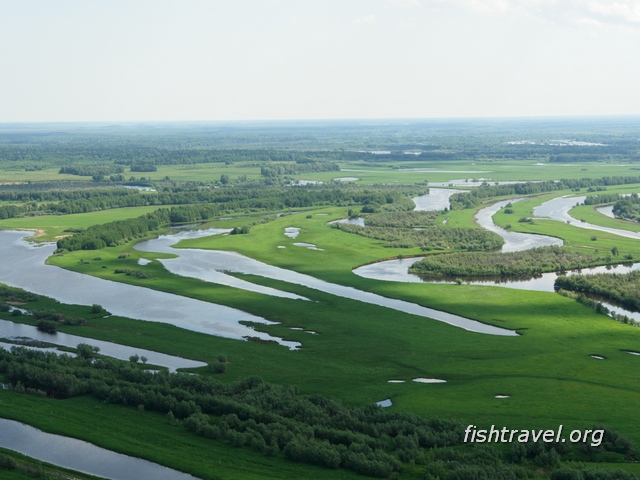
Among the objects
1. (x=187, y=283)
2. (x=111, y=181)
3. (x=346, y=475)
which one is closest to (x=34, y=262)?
(x=187, y=283)

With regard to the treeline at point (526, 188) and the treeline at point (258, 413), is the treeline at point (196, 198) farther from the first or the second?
the treeline at point (258, 413)

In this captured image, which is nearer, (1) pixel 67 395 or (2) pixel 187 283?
(1) pixel 67 395

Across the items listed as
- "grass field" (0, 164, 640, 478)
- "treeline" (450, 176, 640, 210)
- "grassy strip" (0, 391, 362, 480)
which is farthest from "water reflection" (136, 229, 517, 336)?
"treeline" (450, 176, 640, 210)

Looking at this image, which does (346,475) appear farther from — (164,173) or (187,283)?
(164,173)

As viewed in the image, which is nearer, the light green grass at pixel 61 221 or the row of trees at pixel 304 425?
the row of trees at pixel 304 425

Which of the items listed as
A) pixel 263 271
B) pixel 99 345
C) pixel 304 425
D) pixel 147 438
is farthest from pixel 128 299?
pixel 304 425

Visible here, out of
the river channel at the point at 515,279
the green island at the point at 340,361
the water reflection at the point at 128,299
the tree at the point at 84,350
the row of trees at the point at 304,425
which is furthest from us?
the river channel at the point at 515,279

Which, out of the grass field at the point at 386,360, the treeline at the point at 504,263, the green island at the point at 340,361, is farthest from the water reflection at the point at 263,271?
the treeline at the point at 504,263

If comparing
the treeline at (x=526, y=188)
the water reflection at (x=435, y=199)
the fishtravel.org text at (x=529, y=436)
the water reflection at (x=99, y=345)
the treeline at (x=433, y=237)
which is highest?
the treeline at (x=526, y=188)
